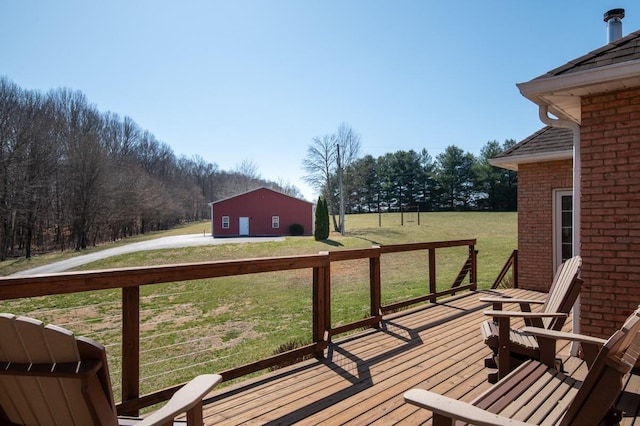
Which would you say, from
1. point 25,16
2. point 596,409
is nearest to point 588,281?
point 596,409

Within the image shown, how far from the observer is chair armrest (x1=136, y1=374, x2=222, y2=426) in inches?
50.0

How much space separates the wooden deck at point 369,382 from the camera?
A: 8.82 ft

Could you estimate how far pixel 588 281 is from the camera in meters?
3.79

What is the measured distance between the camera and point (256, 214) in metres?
33.2

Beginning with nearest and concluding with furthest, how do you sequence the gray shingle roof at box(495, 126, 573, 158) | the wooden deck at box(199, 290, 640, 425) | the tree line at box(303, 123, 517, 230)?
the wooden deck at box(199, 290, 640, 425)
the gray shingle roof at box(495, 126, 573, 158)
the tree line at box(303, 123, 517, 230)

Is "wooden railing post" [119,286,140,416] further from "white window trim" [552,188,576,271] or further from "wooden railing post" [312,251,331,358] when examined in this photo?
"white window trim" [552,188,576,271]

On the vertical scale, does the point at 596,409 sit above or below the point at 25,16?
below

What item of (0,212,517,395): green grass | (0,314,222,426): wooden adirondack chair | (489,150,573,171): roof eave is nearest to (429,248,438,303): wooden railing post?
(0,212,517,395): green grass

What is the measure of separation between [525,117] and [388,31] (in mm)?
15925

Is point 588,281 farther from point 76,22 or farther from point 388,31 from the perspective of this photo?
point 76,22

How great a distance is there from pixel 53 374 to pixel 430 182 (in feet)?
173

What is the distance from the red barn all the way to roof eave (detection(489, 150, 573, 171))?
85.7ft

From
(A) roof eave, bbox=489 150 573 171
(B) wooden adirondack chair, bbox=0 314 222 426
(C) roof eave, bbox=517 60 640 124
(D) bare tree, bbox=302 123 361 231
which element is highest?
(D) bare tree, bbox=302 123 361 231

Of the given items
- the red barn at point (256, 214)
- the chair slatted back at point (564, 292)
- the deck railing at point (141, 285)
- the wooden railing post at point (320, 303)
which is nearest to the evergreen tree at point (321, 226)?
the red barn at point (256, 214)
